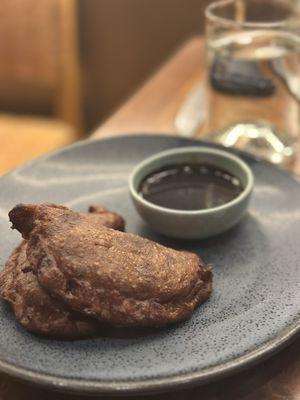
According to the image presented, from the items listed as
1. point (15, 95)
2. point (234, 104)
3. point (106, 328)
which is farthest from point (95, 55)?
point (106, 328)

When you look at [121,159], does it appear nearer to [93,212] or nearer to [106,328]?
[93,212]

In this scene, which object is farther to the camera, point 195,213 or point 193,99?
point 193,99

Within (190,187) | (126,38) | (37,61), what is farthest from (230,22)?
(126,38)

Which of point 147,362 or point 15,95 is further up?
point 147,362

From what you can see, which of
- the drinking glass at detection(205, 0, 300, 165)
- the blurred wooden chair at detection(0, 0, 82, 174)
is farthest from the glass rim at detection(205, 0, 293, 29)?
the blurred wooden chair at detection(0, 0, 82, 174)

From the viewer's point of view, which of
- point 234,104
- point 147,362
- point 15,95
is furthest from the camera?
point 15,95

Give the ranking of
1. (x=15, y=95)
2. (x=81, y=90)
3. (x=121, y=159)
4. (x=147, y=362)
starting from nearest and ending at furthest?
(x=147, y=362), (x=121, y=159), (x=15, y=95), (x=81, y=90)
